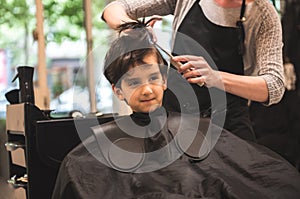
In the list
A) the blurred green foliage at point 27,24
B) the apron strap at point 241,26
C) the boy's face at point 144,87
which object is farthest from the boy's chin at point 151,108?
the blurred green foliage at point 27,24

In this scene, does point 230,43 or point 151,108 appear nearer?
point 151,108

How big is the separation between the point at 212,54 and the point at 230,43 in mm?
59

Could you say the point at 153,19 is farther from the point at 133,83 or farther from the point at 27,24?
the point at 27,24

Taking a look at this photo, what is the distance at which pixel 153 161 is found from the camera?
3.25 ft

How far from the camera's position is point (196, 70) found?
1009 millimetres

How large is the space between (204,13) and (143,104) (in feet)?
1.03

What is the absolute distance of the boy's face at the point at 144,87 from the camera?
1024 millimetres

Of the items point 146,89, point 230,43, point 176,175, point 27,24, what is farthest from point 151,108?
point 27,24

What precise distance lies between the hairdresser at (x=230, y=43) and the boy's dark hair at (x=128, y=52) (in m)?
0.06

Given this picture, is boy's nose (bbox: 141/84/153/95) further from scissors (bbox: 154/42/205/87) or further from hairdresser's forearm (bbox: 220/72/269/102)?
hairdresser's forearm (bbox: 220/72/269/102)

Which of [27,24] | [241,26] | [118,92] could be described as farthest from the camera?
[27,24]

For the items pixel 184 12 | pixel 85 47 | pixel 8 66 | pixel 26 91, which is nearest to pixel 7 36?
pixel 8 66

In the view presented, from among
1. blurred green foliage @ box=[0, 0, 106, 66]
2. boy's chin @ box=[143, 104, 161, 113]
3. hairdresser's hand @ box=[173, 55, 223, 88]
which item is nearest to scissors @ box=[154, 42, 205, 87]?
hairdresser's hand @ box=[173, 55, 223, 88]

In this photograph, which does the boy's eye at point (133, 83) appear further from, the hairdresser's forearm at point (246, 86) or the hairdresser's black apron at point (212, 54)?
the hairdresser's forearm at point (246, 86)
